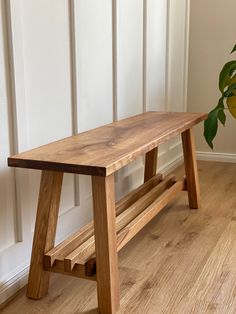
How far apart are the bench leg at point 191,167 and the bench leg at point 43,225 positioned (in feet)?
3.13

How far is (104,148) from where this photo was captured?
5.17 ft

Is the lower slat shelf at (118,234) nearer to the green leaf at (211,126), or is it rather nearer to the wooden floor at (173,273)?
the wooden floor at (173,273)

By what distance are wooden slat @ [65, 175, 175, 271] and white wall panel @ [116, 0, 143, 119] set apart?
43 cm

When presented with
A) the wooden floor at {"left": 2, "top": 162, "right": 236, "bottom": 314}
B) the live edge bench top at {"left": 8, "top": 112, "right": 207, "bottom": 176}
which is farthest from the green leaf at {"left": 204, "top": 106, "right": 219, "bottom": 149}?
the live edge bench top at {"left": 8, "top": 112, "right": 207, "bottom": 176}

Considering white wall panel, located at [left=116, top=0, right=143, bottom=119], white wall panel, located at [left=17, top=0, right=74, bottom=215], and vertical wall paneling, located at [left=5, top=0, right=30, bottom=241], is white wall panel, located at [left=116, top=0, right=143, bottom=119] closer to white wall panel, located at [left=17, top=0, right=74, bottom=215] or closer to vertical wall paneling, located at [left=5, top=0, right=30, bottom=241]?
white wall panel, located at [left=17, top=0, right=74, bottom=215]

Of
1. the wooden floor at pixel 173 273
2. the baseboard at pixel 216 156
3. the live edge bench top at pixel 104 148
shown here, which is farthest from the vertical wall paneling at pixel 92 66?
the baseboard at pixel 216 156

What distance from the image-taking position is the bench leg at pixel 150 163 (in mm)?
2451

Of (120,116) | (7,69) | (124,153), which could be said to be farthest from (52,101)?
(120,116)

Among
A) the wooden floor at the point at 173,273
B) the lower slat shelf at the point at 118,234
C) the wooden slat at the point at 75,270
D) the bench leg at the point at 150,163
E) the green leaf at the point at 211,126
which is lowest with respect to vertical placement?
the wooden floor at the point at 173,273

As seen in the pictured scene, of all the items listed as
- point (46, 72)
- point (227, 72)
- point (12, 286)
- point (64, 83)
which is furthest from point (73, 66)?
point (227, 72)

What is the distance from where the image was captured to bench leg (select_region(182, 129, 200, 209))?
2.34m

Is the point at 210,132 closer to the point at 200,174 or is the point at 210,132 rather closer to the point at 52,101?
the point at 200,174

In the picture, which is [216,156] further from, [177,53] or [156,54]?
[156,54]

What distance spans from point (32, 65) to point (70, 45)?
0.95 ft
